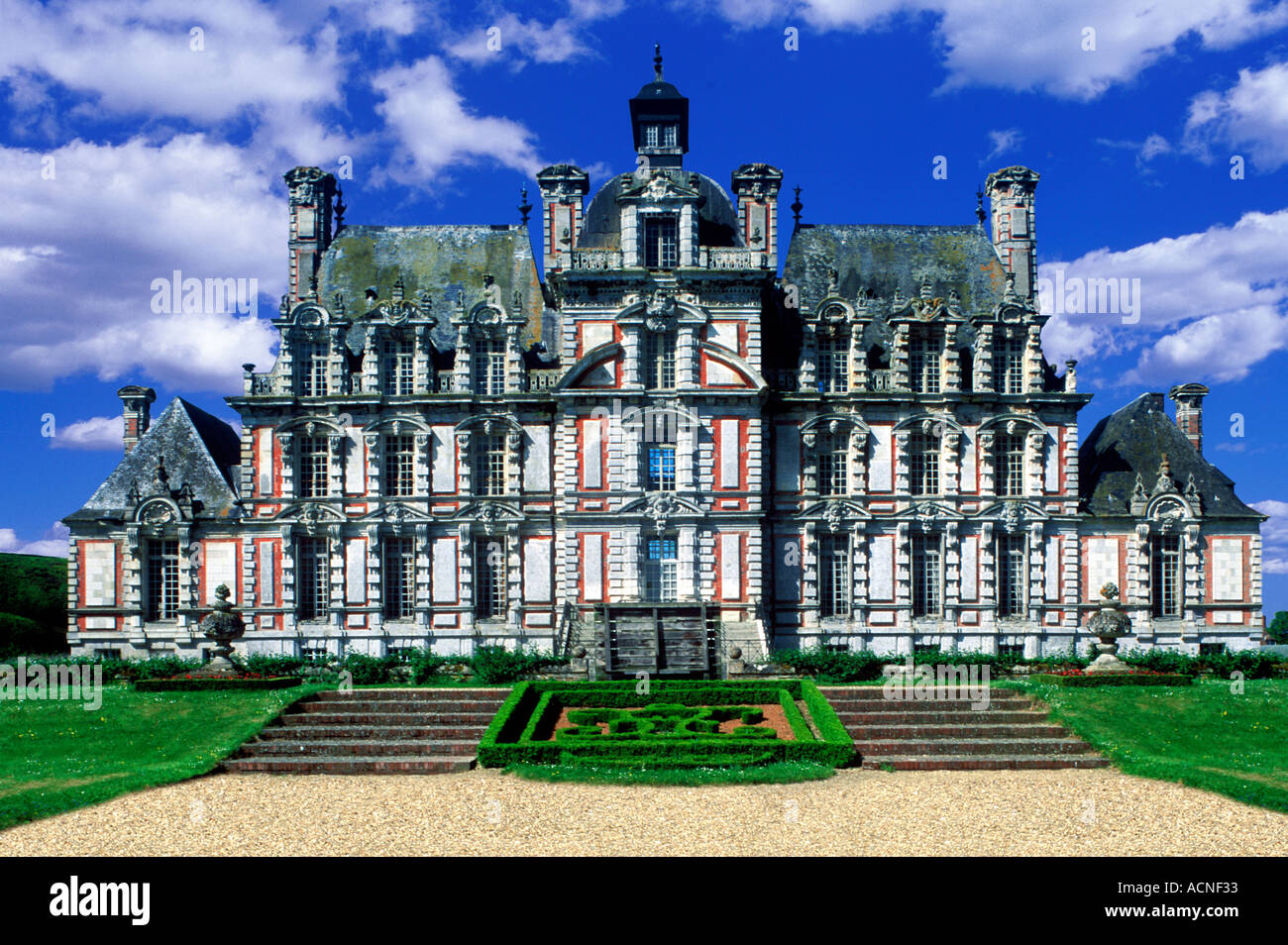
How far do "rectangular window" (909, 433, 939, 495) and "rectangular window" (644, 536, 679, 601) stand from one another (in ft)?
36.2

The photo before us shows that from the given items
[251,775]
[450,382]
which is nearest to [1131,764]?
[251,775]

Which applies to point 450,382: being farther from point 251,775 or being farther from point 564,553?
point 251,775

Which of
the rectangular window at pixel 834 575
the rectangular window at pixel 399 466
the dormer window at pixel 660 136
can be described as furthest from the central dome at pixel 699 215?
the rectangular window at pixel 834 575

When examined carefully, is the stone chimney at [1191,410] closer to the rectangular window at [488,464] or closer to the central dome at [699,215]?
the central dome at [699,215]

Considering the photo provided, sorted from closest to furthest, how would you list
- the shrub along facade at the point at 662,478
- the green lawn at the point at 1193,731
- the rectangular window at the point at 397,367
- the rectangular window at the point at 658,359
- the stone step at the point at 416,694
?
the green lawn at the point at 1193,731 → the stone step at the point at 416,694 → the shrub along facade at the point at 662,478 → the rectangular window at the point at 658,359 → the rectangular window at the point at 397,367

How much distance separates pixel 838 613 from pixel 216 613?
2474 centimetres

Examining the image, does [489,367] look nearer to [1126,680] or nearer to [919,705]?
[919,705]

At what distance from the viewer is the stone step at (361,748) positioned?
26.6 metres

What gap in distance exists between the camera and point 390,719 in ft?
96.0

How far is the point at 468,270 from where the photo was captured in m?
49.6

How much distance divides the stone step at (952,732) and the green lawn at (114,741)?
631 inches

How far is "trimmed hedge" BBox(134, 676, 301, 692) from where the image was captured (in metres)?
33.1

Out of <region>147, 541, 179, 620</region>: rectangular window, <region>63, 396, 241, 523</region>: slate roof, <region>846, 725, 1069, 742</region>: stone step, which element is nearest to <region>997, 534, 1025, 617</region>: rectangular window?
<region>846, 725, 1069, 742</region>: stone step

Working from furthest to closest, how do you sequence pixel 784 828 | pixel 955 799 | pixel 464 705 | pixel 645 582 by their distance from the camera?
pixel 645 582 < pixel 464 705 < pixel 955 799 < pixel 784 828
